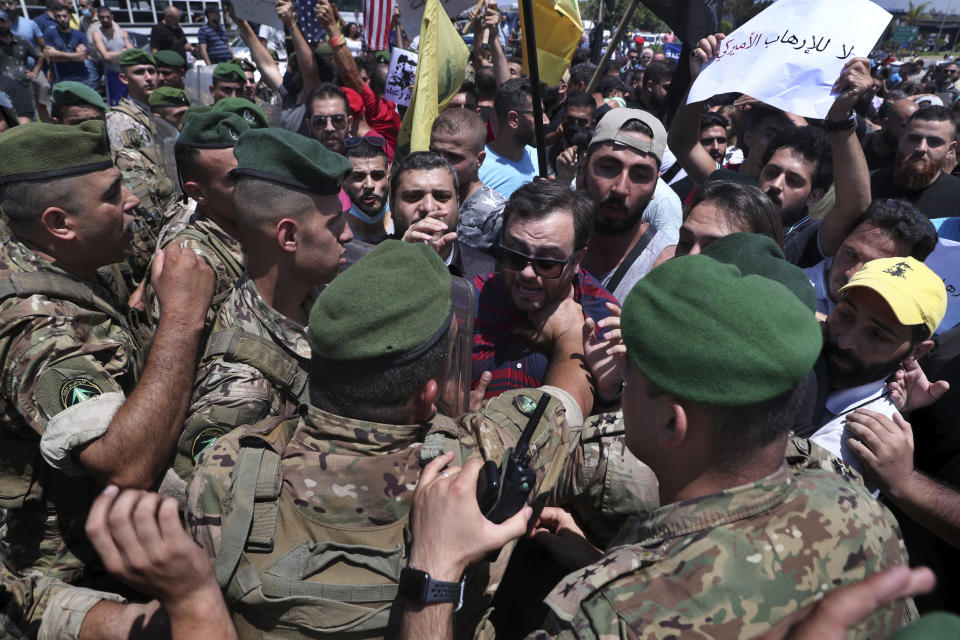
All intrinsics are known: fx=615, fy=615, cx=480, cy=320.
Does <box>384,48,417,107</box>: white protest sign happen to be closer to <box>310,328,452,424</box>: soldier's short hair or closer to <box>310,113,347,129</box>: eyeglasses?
<box>310,113,347,129</box>: eyeglasses

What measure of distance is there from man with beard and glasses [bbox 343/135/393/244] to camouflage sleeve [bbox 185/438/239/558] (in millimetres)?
2927

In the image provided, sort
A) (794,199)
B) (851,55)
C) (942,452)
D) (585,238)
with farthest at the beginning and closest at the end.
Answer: (794,199)
(851,55)
(585,238)
(942,452)

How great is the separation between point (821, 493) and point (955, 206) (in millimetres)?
4381

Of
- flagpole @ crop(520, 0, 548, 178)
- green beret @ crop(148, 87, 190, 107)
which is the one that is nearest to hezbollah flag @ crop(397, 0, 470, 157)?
flagpole @ crop(520, 0, 548, 178)

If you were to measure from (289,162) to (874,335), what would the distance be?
8.16 feet

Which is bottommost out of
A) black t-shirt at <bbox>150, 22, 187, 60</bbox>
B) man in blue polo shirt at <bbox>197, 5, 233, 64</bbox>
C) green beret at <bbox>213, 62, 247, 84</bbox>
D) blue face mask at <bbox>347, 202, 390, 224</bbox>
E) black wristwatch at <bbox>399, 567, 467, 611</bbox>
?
→ man in blue polo shirt at <bbox>197, 5, 233, 64</bbox>

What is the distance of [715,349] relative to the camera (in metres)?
1.33

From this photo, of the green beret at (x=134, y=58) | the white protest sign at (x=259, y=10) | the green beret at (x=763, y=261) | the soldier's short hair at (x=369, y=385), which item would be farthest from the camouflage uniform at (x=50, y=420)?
the white protest sign at (x=259, y=10)

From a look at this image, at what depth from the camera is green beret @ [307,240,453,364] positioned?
5.30ft

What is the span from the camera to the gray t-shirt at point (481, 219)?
3.92m

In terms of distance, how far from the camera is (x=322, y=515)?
1599mm

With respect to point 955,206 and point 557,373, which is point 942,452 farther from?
point 955,206

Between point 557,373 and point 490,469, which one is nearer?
point 490,469

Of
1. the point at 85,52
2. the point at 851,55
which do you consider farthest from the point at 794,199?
the point at 85,52
